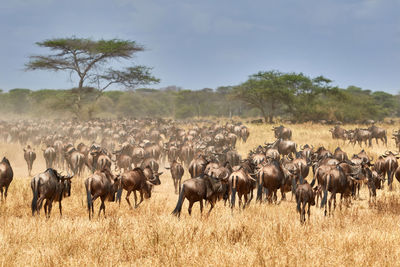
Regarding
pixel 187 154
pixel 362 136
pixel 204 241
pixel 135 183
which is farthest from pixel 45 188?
pixel 362 136

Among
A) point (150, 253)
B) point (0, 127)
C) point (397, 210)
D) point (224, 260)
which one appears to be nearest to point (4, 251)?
point (150, 253)

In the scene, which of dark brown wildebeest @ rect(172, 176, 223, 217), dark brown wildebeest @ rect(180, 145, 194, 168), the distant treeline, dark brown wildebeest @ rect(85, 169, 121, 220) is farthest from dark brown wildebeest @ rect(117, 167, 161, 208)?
the distant treeline

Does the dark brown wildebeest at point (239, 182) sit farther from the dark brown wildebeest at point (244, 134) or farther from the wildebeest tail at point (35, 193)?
the dark brown wildebeest at point (244, 134)

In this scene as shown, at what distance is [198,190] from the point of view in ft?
27.2

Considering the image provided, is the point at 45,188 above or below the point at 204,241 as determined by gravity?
above

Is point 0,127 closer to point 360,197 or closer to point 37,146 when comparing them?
point 37,146

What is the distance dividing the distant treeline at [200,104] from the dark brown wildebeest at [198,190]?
40.1m

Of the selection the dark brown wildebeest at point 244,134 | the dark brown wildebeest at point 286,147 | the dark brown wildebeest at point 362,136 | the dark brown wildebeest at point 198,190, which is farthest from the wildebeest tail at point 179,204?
the dark brown wildebeest at point 362,136

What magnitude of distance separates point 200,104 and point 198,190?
80469mm

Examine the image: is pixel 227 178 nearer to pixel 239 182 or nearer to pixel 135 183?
pixel 239 182

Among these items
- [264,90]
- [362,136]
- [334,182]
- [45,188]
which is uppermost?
[264,90]

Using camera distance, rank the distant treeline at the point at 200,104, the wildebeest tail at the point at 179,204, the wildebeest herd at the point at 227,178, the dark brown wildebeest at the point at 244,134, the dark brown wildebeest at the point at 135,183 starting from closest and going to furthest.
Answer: the wildebeest tail at the point at 179,204, the wildebeest herd at the point at 227,178, the dark brown wildebeest at the point at 135,183, the dark brown wildebeest at the point at 244,134, the distant treeline at the point at 200,104

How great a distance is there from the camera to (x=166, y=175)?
57.1 feet

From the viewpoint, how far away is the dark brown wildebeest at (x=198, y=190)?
8133 millimetres
